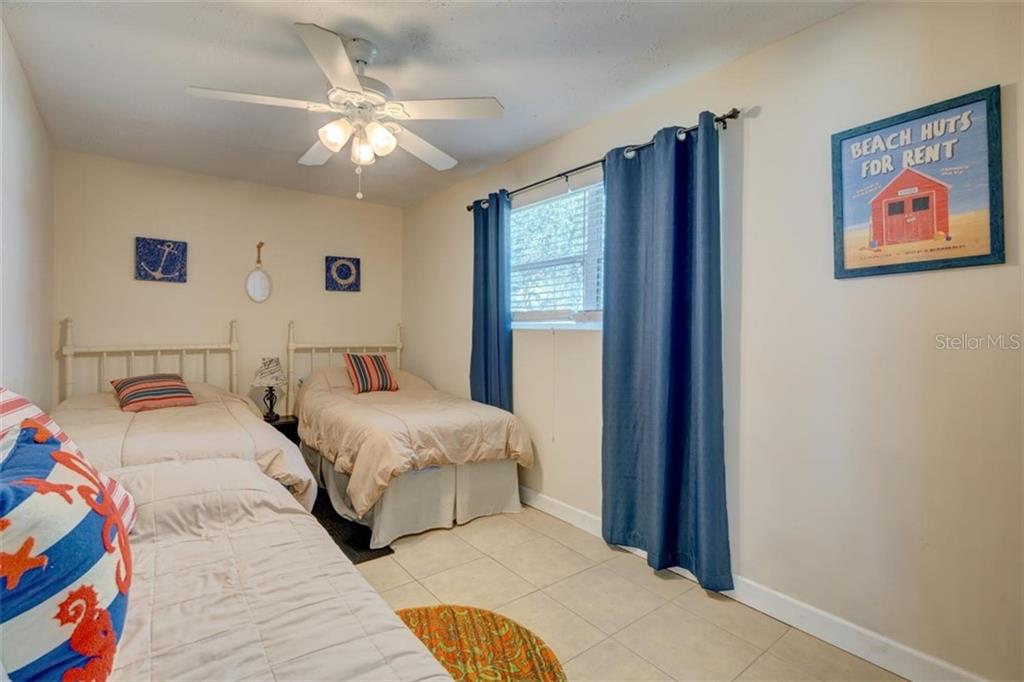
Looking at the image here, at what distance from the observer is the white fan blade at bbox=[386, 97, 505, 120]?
189cm

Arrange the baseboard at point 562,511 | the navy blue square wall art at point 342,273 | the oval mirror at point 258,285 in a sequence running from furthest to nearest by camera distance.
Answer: the navy blue square wall art at point 342,273 < the oval mirror at point 258,285 < the baseboard at point 562,511

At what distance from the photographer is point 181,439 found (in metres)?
2.19

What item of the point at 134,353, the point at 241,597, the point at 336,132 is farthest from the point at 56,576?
the point at 134,353

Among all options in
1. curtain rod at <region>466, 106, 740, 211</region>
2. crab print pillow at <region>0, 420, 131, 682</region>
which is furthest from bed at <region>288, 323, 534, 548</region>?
crab print pillow at <region>0, 420, 131, 682</region>

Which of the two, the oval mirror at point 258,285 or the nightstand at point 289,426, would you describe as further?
the oval mirror at point 258,285

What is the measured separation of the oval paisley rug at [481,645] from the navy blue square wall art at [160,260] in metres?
3.00

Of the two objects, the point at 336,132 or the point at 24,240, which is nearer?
the point at 336,132

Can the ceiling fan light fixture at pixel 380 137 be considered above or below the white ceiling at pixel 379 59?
below

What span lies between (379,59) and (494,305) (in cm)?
164

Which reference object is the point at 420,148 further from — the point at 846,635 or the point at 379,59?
the point at 846,635

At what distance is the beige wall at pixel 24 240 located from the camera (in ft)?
6.25

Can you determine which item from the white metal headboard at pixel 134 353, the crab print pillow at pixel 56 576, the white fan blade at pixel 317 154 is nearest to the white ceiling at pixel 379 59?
the white fan blade at pixel 317 154

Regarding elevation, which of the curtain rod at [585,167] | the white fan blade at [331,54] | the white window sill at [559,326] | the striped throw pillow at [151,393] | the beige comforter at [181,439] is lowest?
the beige comforter at [181,439]

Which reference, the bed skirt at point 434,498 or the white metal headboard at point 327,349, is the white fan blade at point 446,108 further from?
the white metal headboard at point 327,349
